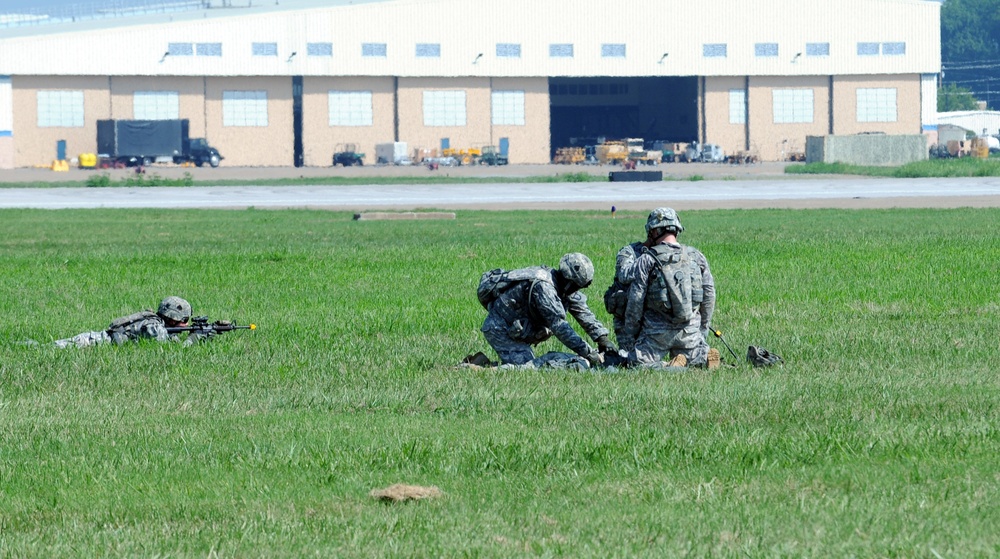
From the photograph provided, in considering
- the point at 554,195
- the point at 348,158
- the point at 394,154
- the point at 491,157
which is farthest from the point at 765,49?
the point at 554,195

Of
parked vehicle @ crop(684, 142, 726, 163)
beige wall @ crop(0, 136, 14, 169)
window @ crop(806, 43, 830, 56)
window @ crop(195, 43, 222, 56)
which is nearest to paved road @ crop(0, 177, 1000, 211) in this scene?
beige wall @ crop(0, 136, 14, 169)

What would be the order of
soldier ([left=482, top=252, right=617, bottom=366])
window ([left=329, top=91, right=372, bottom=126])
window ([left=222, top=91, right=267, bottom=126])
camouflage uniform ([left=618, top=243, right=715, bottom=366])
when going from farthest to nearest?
window ([left=329, top=91, right=372, bottom=126])
window ([left=222, top=91, right=267, bottom=126])
camouflage uniform ([left=618, top=243, right=715, bottom=366])
soldier ([left=482, top=252, right=617, bottom=366])

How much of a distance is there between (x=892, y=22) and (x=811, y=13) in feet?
18.9

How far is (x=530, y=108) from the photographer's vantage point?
10325 centimetres

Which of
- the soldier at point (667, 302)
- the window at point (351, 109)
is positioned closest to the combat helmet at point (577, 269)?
the soldier at point (667, 302)

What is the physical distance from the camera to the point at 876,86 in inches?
4149

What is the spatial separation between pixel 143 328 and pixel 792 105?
94671 millimetres

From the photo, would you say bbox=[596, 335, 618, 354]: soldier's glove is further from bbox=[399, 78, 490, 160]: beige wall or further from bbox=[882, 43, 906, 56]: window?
bbox=[882, 43, 906, 56]: window

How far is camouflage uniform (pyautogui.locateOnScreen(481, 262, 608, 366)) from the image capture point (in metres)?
12.3

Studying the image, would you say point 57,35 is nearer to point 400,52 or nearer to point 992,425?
point 400,52

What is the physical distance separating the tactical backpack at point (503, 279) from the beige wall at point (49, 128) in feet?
280

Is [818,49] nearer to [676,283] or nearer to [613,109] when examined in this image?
[613,109]

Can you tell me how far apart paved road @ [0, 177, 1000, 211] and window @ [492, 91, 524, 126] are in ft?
119

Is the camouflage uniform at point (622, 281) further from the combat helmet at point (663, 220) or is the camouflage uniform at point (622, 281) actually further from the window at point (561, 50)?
the window at point (561, 50)
